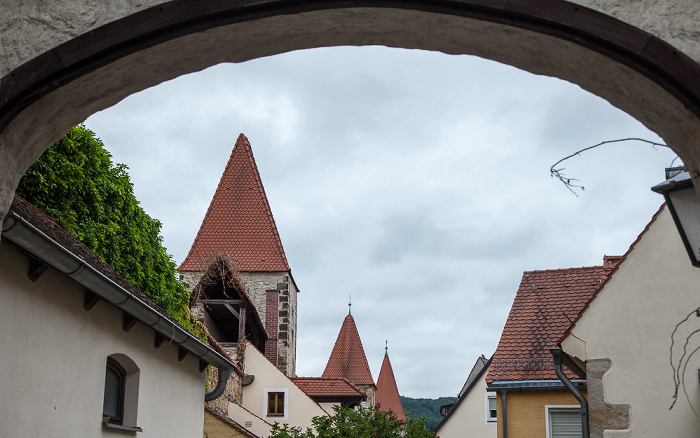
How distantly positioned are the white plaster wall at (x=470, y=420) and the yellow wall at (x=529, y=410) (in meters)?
5.98

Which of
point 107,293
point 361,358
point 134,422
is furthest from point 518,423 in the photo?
point 361,358

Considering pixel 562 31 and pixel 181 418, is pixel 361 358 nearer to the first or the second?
pixel 181 418

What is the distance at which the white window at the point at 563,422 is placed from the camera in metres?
11.5

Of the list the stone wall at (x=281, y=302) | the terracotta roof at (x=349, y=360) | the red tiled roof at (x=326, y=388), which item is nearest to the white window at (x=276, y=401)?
the red tiled roof at (x=326, y=388)

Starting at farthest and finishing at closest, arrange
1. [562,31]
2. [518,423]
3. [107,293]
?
1. [518,423]
2. [107,293]
3. [562,31]

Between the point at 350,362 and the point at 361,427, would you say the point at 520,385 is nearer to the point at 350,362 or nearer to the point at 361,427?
the point at 361,427

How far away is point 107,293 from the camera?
19.9ft

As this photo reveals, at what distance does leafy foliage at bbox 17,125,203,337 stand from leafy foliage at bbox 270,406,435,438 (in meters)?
4.15

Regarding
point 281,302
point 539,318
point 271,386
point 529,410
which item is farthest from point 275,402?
point 529,410

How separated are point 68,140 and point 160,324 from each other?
18.6 feet

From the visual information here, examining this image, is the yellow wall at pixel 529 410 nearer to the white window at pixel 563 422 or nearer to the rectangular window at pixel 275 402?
the white window at pixel 563 422

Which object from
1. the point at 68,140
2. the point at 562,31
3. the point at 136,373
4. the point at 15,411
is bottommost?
the point at 15,411

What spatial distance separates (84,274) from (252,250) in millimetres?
27066

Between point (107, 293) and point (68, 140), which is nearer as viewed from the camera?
point (107, 293)
